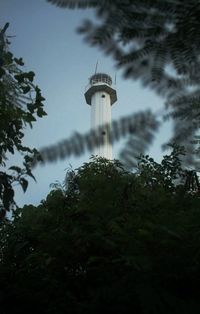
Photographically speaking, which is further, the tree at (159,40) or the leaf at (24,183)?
the leaf at (24,183)

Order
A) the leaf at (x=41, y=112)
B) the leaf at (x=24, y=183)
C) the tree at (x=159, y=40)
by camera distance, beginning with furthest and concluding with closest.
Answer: the leaf at (x=41, y=112)
the leaf at (x=24, y=183)
the tree at (x=159, y=40)

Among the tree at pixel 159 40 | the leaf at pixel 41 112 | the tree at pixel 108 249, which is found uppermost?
the leaf at pixel 41 112

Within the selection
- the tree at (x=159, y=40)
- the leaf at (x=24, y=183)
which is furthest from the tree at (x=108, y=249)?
the tree at (x=159, y=40)

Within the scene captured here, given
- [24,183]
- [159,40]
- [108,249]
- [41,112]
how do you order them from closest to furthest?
1. [159,40]
2. [24,183]
3. [41,112]
4. [108,249]

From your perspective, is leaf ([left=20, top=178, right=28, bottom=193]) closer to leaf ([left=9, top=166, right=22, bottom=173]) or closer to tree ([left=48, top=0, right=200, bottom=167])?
leaf ([left=9, top=166, right=22, bottom=173])

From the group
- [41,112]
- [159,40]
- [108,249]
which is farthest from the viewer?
[108,249]

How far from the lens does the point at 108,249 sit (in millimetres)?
4602

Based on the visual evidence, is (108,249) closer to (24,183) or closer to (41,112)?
(24,183)

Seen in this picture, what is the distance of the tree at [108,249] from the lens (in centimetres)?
375

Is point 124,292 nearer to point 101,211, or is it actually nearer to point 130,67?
point 101,211

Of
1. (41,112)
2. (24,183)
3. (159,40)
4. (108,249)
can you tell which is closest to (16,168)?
(24,183)

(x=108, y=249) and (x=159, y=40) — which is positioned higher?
(x=108, y=249)

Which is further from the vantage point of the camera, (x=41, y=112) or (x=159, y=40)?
(x=41, y=112)

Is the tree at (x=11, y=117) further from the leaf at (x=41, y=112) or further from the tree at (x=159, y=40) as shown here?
the tree at (x=159, y=40)
